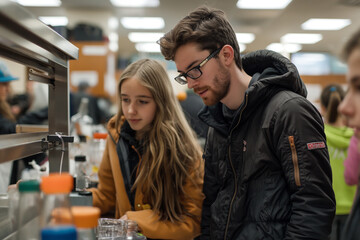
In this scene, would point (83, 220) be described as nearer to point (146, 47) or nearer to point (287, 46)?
point (146, 47)

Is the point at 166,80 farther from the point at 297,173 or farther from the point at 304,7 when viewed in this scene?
the point at 304,7

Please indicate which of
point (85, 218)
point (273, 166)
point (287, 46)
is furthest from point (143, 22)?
point (85, 218)

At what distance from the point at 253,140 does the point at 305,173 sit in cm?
25

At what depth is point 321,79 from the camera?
7848 mm

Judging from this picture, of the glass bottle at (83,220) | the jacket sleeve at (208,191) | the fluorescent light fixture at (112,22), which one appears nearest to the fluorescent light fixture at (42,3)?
the fluorescent light fixture at (112,22)

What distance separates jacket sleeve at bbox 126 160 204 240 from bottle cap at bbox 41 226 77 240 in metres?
0.85

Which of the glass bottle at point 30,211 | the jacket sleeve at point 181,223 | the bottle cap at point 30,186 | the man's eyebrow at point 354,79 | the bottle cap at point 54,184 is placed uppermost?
the man's eyebrow at point 354,79

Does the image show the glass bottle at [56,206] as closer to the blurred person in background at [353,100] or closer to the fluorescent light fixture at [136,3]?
the blurred person in background at [353,100]

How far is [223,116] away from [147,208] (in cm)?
58

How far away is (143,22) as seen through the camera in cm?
738

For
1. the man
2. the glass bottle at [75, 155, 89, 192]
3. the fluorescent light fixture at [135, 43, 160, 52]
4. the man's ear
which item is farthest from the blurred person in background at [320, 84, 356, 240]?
the fluorescent light fixture at [135, 43, 160, 52]

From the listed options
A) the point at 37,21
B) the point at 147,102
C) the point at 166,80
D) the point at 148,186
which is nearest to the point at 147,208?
the point at 148,186

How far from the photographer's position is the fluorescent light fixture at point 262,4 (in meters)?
5.89

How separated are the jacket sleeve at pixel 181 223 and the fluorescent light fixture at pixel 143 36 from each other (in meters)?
7.01
